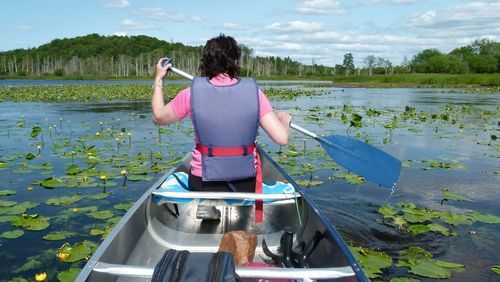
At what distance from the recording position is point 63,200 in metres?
5.48

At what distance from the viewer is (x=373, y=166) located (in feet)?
13.0

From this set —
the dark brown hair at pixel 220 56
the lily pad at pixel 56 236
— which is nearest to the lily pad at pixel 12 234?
the lily pad at pixel 56 236

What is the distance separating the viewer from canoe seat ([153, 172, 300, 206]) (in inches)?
130

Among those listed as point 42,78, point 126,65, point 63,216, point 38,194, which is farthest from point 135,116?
point 126,65

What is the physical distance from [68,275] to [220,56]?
2.21m

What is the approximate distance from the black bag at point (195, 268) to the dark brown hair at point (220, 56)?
5.04ft

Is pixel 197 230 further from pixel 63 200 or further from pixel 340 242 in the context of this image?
pixel 63 200

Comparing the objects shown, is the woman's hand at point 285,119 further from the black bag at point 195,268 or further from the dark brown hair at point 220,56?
the black bag at point 195,268

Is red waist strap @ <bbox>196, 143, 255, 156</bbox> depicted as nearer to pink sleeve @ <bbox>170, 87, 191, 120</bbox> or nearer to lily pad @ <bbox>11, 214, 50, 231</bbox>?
pink sleeve @ <bbox>170, 87, 191, 120</bbox>

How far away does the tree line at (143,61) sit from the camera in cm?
10465

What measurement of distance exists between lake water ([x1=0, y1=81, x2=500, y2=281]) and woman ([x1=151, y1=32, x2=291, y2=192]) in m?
1.69

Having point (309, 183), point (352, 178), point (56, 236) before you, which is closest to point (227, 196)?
→ point (56, 236)

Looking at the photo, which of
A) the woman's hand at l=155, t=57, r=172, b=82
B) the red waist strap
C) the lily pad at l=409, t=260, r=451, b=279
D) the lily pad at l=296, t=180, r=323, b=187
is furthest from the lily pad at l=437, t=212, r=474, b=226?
the woman's hand at l=155, t=57, r=172, b=82

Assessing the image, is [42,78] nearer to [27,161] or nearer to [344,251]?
[27,161]
